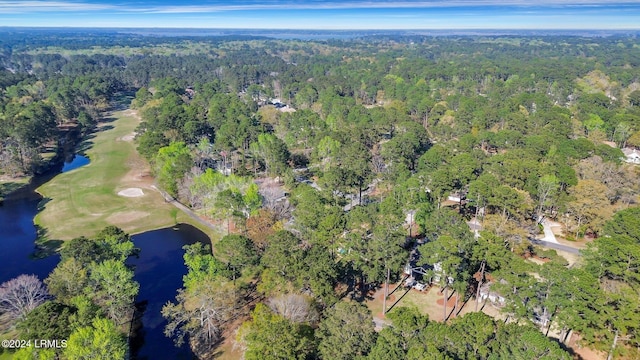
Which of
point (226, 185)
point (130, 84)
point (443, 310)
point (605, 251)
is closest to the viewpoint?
point (605, 251)

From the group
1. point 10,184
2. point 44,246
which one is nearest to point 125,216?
point 44,246

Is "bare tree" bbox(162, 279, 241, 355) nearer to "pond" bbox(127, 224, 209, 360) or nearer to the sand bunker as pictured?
"pond" bbox(127, 224, 209, 360)

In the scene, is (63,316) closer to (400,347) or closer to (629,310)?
(400,347)

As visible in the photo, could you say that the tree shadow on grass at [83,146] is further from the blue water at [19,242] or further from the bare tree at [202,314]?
the bare tree at [202,314]

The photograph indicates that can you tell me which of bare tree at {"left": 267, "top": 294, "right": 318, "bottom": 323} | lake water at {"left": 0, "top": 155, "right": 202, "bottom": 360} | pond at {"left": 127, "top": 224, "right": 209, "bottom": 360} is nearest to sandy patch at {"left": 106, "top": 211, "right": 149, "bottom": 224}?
pond at {"left": 127, "top": 224, "right": 209, "bottom": 360}

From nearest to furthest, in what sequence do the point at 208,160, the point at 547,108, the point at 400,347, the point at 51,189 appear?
the point at 400,347
the point at 51,189
the point at 208,160
the point at 547,108

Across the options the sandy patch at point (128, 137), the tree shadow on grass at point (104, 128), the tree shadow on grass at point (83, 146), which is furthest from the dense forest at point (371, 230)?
the sandy patch at point (128, 137)

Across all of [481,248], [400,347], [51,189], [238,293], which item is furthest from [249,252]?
[51,189]

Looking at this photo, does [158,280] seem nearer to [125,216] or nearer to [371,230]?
[125,216]
